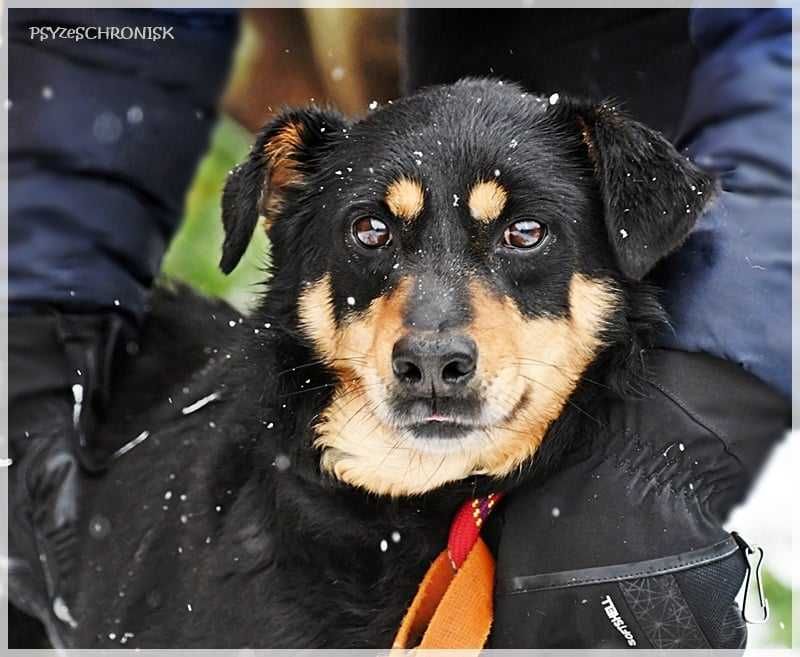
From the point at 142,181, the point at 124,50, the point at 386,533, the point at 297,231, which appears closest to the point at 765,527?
the point at 386,533

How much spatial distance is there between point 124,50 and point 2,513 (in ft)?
4.78

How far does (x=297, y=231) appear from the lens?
259 cm

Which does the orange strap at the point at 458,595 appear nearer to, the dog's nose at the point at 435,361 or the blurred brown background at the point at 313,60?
the dog's nose at the point at 435,361

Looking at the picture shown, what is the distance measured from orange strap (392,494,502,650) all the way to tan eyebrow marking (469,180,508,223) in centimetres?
61

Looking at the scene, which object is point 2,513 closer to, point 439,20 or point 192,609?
point 192,609

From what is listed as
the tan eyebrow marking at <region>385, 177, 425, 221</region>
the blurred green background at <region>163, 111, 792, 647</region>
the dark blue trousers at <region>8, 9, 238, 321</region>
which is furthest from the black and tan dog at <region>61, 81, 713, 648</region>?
the blurred green background at <region>163, 111, 792, 647</region>

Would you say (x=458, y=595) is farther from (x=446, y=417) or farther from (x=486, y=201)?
(x=486, y=201)

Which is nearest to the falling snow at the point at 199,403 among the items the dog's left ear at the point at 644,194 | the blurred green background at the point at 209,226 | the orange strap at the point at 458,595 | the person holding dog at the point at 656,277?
the person holding dog at the point at 656,277

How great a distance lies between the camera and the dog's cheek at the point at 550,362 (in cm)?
225

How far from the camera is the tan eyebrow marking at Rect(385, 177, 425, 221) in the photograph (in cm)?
229

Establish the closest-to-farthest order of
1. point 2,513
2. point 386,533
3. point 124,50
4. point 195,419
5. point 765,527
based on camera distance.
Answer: point 386,533, point 195,419, point 2,513, point 124,50, point 765,527

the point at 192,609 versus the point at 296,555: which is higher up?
the point at 296,555

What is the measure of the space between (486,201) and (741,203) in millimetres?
634

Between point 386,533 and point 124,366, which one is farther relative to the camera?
point 124,366
